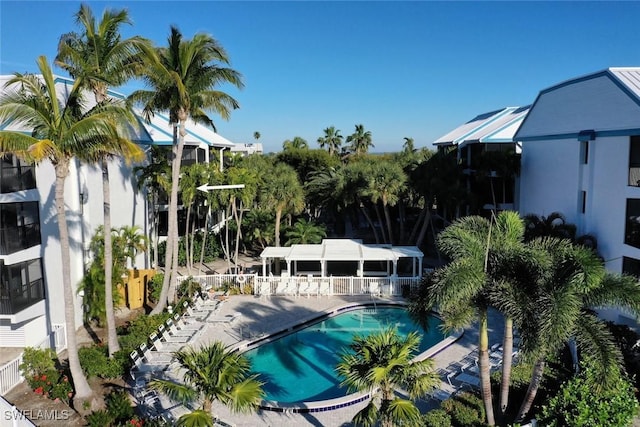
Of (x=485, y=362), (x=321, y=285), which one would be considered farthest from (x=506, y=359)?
(x=321, y=285)

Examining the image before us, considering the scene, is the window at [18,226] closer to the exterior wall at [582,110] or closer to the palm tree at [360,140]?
the exterior wall at [582,110]

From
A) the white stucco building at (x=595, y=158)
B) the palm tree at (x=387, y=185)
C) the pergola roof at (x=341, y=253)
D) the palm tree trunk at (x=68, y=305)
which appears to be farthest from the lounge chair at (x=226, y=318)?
the white stucco building at (x=595, y=158)

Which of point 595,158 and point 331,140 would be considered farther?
point 331,140

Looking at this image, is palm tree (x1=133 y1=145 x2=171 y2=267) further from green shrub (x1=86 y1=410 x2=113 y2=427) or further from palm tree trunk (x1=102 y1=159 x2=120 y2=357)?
green shrub (x1=86 y1=410 x2=113 y2=427)

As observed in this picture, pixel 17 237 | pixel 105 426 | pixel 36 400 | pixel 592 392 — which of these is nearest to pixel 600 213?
pixel 592 392

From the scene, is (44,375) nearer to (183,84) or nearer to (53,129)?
(53,129)

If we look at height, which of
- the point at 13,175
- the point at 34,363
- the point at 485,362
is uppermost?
the point at 13,175
